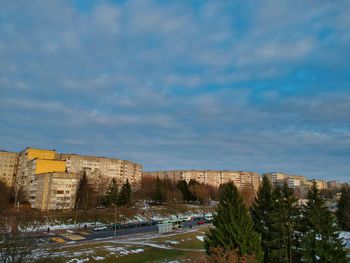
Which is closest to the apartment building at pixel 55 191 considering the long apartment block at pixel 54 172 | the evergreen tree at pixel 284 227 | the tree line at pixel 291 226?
the long apartment block at pixel 54 172

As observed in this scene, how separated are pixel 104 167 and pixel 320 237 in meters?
118

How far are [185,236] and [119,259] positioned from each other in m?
21.3

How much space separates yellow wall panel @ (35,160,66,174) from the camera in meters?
98.6

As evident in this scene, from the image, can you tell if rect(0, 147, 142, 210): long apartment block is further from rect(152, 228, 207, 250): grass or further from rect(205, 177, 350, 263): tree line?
rect(205, 177, 350, 263): tree line

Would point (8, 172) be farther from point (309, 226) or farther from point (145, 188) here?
point (309, 226)

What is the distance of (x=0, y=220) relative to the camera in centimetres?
2436

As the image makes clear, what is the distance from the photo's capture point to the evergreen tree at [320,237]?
28.2 meters

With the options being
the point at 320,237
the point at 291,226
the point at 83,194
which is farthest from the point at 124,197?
the point at 320,237

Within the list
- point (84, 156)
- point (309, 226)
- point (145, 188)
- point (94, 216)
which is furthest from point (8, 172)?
point (309, 226)

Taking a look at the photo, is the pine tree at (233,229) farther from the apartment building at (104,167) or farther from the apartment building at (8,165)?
the apartment building at (8,165)

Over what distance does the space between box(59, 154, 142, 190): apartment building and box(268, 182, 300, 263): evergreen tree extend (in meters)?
94.8

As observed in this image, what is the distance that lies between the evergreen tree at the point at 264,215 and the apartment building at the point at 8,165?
12991 centimetres

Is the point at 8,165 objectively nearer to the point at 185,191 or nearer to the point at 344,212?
the point at 185,191

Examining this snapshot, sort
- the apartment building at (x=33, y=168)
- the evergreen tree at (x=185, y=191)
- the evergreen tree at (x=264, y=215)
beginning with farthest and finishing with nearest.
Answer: the evergreen tree at (x=185, y=191), the apartment building at (x=33, y=168), the evergreen tree at (x=264, y=215)
